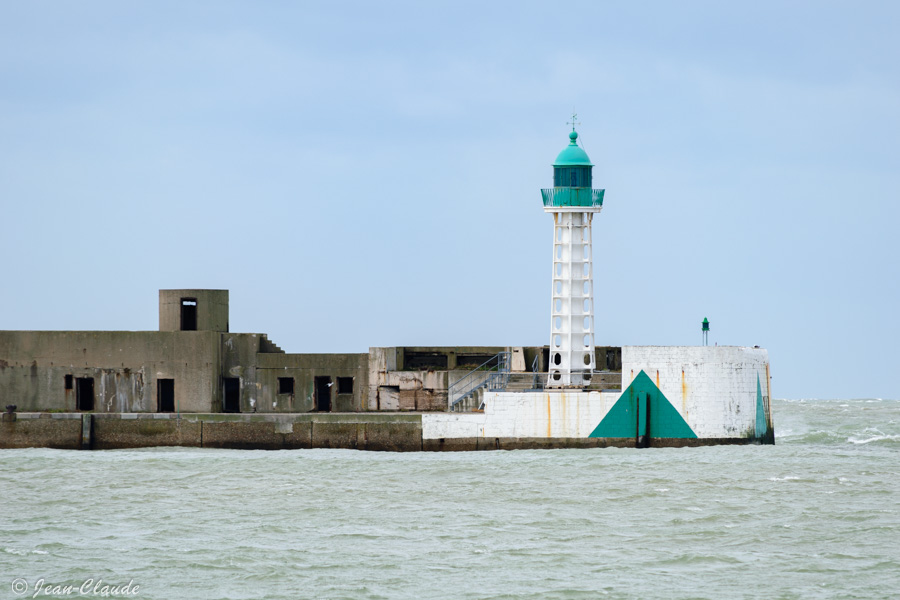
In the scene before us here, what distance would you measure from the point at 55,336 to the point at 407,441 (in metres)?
9.27

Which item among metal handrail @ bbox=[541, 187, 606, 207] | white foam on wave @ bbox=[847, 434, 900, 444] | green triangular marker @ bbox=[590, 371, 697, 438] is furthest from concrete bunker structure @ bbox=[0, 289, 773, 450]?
white foam on wave @ bbox=[847, 434, 900, 444]

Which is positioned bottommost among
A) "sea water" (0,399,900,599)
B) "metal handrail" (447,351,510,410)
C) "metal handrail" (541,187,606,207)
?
"sea water" (0,399,900,599)

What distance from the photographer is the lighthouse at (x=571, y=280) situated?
31.2 m

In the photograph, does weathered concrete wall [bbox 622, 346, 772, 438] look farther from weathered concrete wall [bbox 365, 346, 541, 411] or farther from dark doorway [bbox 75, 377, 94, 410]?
dark doorway [bbox 75, 377, 94, 410]

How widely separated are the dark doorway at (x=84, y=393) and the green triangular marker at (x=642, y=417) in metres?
12.3

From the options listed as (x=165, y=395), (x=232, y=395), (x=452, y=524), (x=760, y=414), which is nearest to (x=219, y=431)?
(x=232, y=395)

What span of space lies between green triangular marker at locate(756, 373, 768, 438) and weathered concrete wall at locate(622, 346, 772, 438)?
1.07ft

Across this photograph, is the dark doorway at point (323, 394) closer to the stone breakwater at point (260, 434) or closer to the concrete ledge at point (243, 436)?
the stone breakwater at point (260, 434)

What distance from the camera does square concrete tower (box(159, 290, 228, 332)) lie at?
1319 inches

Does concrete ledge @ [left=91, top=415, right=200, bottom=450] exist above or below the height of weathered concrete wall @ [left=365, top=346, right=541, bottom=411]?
below

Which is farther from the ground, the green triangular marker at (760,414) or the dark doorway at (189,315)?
the dark doorway at (189,315)

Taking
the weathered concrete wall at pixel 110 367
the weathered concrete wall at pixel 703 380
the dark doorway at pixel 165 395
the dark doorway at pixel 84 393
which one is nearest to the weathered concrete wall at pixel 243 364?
the weathered concrete wall at pixel 110 367

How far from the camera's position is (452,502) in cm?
2353

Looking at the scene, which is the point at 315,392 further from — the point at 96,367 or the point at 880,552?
the point at 880,552
